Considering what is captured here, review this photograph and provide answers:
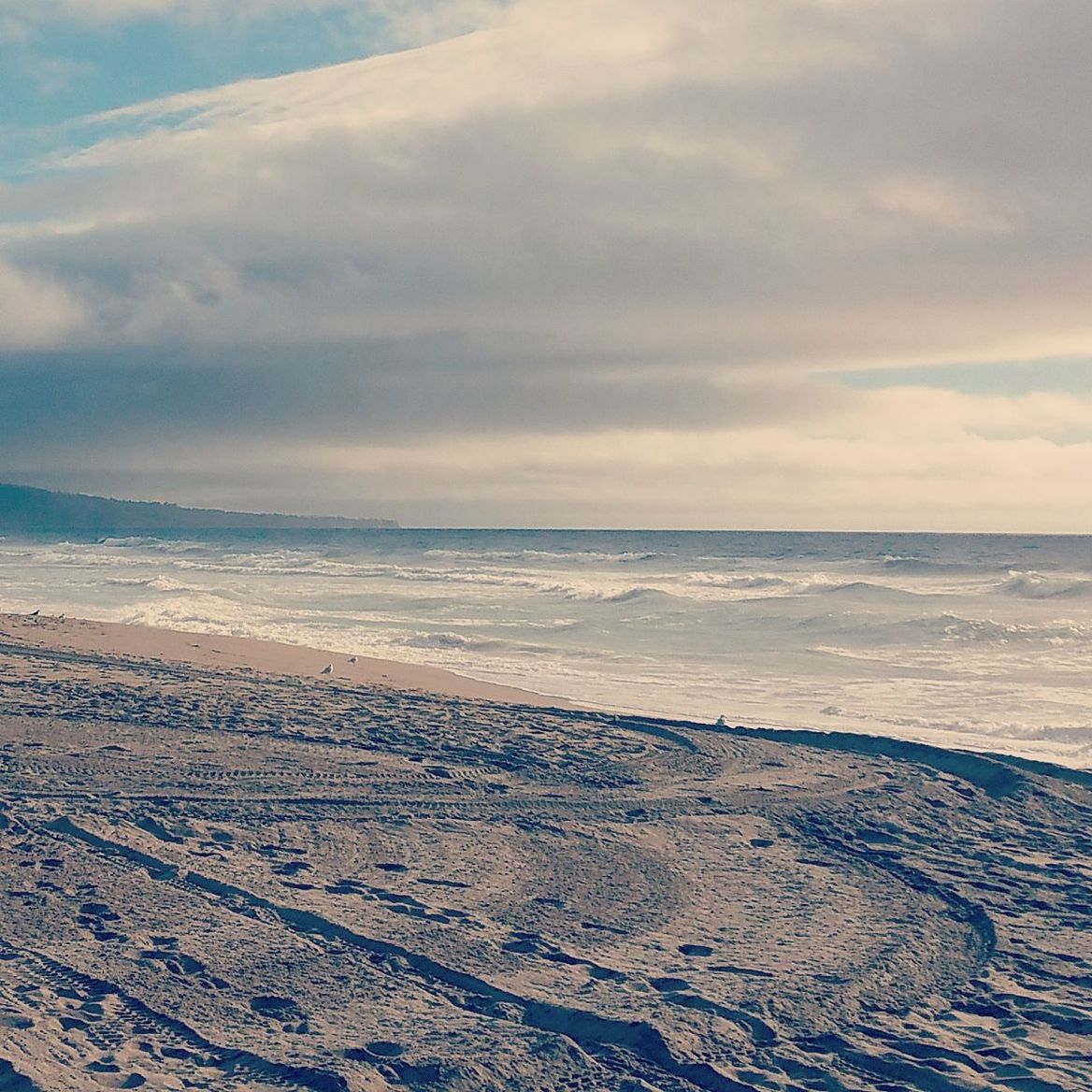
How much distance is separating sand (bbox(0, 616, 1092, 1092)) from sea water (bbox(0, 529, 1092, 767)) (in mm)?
3508

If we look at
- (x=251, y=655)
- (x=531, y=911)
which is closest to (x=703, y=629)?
(x=251, y=655)

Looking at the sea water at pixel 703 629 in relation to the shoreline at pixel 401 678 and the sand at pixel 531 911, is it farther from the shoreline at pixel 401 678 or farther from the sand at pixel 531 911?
the sand at pixel 531 911

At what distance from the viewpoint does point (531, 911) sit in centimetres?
654

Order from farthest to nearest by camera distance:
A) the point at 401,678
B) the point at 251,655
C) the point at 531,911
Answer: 1. the point at 251,655
2. the point at 401,678
3. the point at 531,911

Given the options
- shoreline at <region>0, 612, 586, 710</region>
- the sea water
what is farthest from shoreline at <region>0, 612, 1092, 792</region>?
the sea water

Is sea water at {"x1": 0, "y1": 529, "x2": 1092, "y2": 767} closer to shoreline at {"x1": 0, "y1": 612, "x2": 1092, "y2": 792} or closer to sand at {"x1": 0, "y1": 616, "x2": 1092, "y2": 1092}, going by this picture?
shoreline at {"x1": 0, "y1": 612, "x2": 1092, "y2": 792}

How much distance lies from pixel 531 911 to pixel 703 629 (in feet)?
68.1

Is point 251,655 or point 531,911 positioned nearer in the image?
point 531,911

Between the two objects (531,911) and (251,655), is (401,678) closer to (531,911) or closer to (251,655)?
(251,655)

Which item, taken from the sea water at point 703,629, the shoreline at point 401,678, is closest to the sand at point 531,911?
the shoreline at point 401,678

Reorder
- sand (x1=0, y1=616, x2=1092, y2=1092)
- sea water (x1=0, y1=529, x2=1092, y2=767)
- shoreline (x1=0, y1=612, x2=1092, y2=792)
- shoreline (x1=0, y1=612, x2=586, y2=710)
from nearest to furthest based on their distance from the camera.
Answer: sand (x1=0, y1=616, x2=1092, y2=1092)
shoreline (x1=0, y1=612, x2=1092, y2=792)
sea water (x1=0, y1=529, x2=1092, y2=767)
shoreline (x1=0, y1=612, x2=586, y2=710)

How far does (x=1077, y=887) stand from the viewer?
712cm

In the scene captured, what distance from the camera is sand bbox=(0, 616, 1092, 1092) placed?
4.71 meters

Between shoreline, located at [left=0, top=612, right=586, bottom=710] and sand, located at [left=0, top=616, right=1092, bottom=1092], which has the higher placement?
sand, located at [left=0, top=616, right=1092, bottom=1092]
